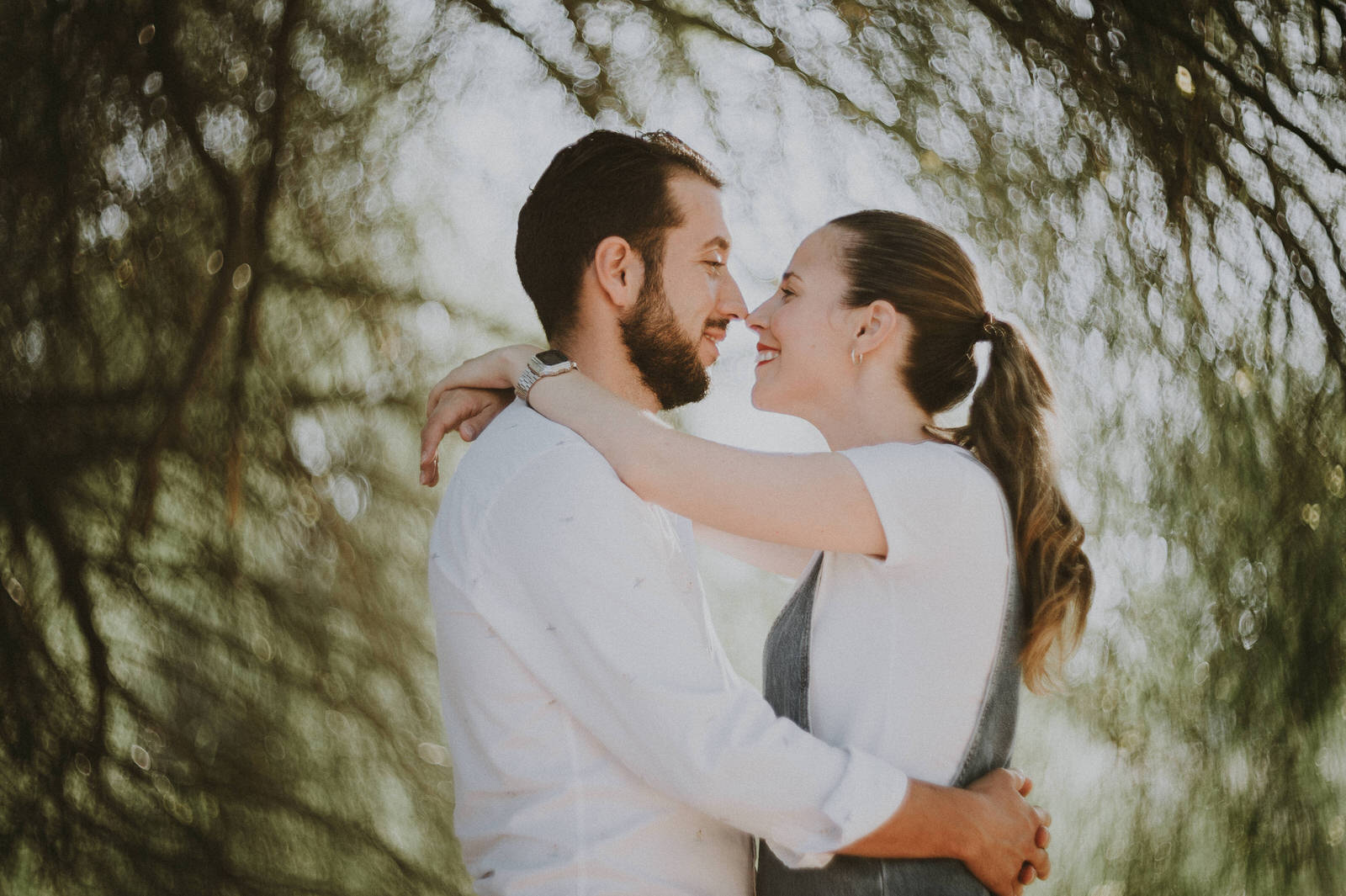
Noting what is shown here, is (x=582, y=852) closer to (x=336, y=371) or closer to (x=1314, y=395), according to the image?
(x=336, y=371)

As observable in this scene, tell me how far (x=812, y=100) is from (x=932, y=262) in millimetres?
583

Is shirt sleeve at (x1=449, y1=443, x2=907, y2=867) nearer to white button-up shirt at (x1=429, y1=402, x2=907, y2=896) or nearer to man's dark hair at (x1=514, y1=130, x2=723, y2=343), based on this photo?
white button-up shirt at (x1=429, y1=402, x2=907, y2=896)

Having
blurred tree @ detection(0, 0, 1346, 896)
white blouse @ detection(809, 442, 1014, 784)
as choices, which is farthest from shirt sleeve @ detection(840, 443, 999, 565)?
blurred tree @ detection(0, 0, 1346, 896)

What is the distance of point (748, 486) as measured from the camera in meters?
1.27

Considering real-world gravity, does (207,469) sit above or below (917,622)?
above

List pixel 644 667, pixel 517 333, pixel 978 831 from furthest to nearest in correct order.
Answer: pixel 517 333
pixel 978 831
pixel 644 667

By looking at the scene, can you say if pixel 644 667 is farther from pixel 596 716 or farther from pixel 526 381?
pixel 526 381

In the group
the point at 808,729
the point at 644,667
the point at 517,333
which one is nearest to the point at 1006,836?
the point at 808,729

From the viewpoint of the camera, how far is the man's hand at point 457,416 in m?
1.48

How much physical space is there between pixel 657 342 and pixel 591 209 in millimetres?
204

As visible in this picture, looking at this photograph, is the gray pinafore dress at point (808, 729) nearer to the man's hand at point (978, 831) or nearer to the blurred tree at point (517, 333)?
the man's hand at point (978, 831)

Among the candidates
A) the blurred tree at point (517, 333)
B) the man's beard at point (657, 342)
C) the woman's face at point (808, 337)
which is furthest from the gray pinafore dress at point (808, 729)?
the blurred tree at point (517, 333)

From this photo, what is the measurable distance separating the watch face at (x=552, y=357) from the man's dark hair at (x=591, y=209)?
15 cm

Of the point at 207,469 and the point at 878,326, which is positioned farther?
the point at 207,469
